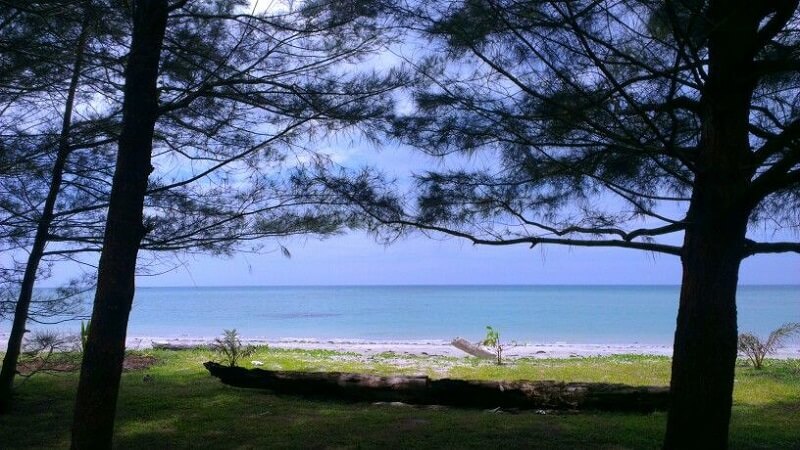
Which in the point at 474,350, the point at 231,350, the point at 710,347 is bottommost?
the point at 231,350

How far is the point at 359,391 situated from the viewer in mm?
6008

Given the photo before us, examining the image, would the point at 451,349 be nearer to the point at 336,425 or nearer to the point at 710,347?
the point at 336,425

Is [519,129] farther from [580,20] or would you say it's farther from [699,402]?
[699,402]

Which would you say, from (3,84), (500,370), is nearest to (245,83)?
(3,84)

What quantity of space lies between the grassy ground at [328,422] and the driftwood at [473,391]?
145mm

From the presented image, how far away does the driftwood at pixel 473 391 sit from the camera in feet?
18.2

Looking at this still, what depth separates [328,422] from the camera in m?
5.03

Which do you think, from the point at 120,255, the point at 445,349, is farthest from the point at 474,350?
the point at 120,255

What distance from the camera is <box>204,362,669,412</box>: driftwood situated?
5539mm

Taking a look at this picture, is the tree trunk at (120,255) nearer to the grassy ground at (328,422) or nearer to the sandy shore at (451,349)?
the grassy ground at (328,422)

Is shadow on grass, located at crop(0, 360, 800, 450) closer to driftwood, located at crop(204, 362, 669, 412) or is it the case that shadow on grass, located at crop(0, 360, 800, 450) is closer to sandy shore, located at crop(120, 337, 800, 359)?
driftwood, located at crop(204, 362, 669, 412)

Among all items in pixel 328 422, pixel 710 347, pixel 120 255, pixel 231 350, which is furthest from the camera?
pixel 231 350

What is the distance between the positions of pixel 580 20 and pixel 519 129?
0.71 metres

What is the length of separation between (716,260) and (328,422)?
2.81 m
